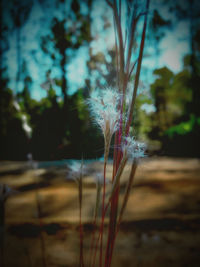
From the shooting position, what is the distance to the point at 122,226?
0.98 metres

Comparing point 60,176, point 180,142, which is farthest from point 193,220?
point 180,142

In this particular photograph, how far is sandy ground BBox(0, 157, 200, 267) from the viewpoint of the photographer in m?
0.66

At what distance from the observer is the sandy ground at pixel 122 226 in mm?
658

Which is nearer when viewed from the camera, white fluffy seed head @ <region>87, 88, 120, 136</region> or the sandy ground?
white fluffy seed head @ <region>87, 88, 120, 136</region>

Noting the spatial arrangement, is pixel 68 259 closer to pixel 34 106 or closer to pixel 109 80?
pixel 109 80

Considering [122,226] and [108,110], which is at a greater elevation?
[108,110]

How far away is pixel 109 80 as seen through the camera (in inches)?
13.5

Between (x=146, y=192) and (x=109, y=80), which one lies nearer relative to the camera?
(x=109, y=80)

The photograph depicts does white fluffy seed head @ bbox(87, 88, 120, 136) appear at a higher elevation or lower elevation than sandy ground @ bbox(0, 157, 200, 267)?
higher

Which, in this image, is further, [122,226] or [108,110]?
[122,226]

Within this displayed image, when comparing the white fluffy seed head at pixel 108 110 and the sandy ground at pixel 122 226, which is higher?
the white fluffy seed head at pixel 108 110

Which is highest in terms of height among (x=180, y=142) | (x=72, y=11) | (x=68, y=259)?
(x=72, y=11)

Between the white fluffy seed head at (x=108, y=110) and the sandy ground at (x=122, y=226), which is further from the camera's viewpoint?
the sandy ground at (x=122, y=226)

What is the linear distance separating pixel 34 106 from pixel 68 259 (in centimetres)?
90
